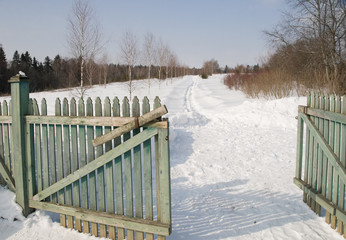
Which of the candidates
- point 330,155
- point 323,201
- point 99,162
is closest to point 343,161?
point 330,155

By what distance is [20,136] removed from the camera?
3.55 metres

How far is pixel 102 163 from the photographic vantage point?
10.2 ft

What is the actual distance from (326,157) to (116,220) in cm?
295

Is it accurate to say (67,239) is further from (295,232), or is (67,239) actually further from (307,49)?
(307,49)

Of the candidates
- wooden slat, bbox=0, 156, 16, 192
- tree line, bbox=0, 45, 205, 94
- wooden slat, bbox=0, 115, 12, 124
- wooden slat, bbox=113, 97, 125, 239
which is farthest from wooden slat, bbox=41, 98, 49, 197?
tree line, bbox=0, 45, 205, 94

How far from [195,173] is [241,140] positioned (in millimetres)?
3319

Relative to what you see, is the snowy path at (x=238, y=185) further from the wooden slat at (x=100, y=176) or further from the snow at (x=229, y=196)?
the wooden slat at (x=100, y=176)

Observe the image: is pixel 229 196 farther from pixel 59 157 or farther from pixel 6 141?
pixel 6 141

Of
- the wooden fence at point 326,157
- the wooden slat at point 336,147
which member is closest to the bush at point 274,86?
the wooden fence at point 326,157

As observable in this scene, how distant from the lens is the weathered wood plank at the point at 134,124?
2.77 metres

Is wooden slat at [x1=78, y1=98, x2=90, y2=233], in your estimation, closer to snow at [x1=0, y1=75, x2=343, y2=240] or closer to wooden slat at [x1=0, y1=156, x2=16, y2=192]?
snow at [x1=0, y1=75, x2=343, y2=240]

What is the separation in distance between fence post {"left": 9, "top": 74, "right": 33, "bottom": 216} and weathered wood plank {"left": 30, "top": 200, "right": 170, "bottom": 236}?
43 centimetres

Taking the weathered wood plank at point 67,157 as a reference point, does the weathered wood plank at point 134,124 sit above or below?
above

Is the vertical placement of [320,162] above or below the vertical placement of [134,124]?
below
